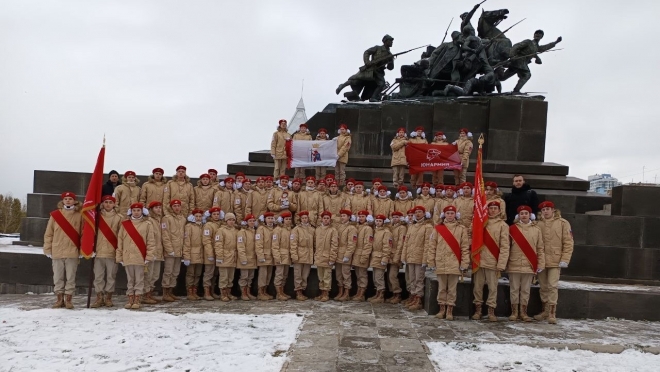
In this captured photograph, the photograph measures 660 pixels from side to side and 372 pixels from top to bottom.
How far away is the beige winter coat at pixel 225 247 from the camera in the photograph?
998cm

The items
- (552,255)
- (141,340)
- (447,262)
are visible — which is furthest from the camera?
(552,255)

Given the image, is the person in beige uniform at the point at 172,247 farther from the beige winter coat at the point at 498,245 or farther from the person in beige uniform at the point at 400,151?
the person in beige uniform at the point at 400,151

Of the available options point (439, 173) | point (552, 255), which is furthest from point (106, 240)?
point (439, 173)

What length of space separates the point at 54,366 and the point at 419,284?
615cm

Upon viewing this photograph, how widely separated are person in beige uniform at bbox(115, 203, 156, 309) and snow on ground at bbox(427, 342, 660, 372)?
205 inches

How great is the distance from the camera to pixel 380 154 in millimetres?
17125

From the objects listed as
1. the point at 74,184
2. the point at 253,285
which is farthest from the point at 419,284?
the point at 74,184

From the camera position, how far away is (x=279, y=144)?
14047 millimetres

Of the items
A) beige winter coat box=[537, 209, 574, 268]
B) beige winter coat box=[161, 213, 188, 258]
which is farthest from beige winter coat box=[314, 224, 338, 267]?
beige winter coat box=[537, 209, 574, 268]

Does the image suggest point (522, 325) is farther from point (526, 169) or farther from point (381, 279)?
point (526, 169)

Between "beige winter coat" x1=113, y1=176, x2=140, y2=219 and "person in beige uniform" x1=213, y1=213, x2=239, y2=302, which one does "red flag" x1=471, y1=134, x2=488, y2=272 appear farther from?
"beige winter coat" x1=113, y1=176, x2=140, y2=219

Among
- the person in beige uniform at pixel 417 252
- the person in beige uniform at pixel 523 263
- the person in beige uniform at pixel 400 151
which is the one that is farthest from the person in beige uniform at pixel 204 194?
the person in beige uniform at pixel 523 263

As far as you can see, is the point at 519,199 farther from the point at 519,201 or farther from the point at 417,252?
the point at 417,252

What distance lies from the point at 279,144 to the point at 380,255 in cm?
533
